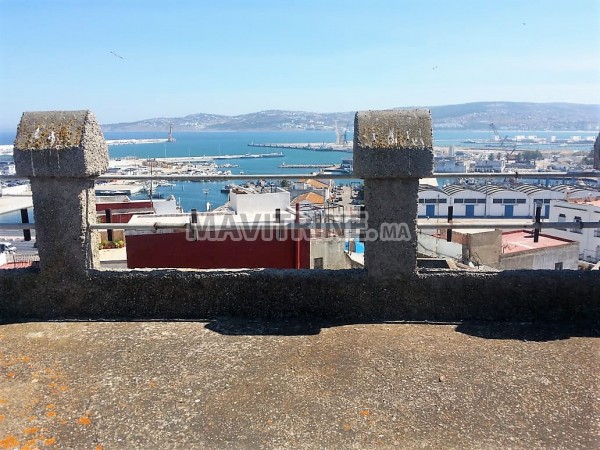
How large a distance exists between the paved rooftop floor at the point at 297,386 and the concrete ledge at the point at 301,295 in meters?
0.18

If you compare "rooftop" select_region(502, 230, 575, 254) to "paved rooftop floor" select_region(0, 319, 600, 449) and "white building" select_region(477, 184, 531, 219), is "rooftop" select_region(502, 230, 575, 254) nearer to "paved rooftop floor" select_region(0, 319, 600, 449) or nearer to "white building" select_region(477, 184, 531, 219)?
"paved rooftop floor" select_region(0, 319, 600, 449)

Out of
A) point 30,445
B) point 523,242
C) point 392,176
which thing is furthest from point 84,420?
point 523,242

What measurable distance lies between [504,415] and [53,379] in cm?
305

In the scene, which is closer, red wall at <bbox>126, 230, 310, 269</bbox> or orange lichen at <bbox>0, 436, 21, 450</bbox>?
orange lichen at <bbox>0, 436, 21, 450</bbox>

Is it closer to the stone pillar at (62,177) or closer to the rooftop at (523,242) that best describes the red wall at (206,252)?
the stone pillar at (62,177)

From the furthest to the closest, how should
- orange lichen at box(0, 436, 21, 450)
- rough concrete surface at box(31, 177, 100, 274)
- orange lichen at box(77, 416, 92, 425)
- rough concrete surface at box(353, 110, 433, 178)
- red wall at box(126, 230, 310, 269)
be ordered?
red wall at box(126, 230, 310, 269)
rough concrete surface at box(31, 177, 100, 274)
rough concrete surface at box(353, 110, 433, 178)
orange lichen at box(77, 416, 92, 425)
orange lichen at box(0, 436, 21, 450)

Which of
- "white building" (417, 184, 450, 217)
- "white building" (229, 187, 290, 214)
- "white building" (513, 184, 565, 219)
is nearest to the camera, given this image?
"white building" (417, 184, 450, 217)

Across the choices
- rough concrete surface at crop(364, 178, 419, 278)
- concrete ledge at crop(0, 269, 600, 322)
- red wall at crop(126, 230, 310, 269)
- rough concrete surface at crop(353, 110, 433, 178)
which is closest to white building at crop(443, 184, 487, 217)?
red wall at crop(126, 230, 310, 269)

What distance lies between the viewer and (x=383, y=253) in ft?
14.9

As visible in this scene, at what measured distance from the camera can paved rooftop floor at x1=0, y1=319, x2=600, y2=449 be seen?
2885 millimetres

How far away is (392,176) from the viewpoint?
4340 millimetres

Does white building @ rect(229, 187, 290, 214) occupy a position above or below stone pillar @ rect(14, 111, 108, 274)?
below

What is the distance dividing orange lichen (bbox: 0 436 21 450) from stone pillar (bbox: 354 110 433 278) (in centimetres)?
298

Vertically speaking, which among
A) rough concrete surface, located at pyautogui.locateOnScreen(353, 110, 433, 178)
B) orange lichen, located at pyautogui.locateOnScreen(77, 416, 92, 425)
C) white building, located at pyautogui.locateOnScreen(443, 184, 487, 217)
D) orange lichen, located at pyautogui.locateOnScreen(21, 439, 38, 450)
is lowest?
white building, located at pyautogui.locateOnScreen(443, 184, 487, 217)
